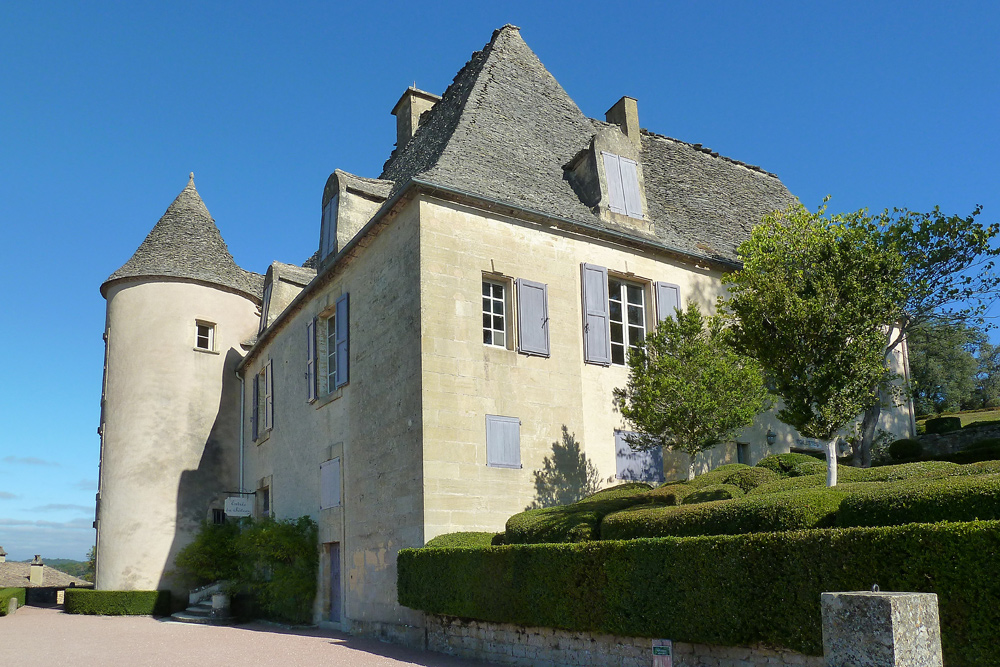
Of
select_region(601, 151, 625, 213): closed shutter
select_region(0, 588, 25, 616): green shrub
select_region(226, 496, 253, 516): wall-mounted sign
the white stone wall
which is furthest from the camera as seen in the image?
the white stone wall

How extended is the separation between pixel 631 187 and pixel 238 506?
465 inches

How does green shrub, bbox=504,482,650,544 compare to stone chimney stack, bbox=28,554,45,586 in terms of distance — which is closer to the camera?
green shrub, bbox=504,482,650,544

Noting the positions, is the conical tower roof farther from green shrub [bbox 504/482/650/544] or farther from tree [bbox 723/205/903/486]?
tree [bbox 723/205/903/486]

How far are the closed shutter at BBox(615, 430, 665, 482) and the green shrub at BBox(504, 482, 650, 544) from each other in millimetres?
2932

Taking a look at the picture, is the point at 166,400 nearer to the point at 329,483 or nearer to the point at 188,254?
the point at 188,254

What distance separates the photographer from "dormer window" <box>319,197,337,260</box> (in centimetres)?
1673

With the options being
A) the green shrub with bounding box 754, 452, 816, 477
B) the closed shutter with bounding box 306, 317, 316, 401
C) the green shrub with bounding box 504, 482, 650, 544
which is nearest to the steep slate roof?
the closed shutter with bounding box 306, 317, 316, 401

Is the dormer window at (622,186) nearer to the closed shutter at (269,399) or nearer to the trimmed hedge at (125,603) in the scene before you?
the closed shutter at (269,399)

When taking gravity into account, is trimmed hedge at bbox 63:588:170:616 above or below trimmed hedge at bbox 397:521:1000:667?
below

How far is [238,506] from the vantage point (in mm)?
19656

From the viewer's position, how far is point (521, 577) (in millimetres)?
9234

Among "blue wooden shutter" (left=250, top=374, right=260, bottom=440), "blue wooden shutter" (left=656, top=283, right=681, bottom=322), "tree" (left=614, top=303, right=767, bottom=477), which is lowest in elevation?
"tree" (left=614, top=303, right=767, bottom=477)

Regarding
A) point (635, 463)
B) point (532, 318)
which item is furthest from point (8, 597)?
point (635, 463)

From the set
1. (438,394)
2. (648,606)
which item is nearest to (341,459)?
(438,394)
